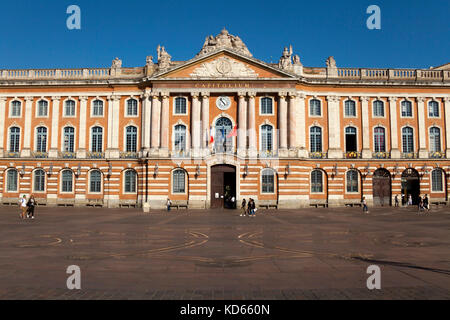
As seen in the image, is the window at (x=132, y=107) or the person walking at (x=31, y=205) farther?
the window at (x=132, y=107)

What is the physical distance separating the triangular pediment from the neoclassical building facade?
12cm

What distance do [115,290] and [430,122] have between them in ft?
163

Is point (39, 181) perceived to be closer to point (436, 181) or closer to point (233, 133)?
point (233, 133)

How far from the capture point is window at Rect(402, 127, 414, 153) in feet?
160

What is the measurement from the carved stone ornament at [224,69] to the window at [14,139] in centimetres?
2397

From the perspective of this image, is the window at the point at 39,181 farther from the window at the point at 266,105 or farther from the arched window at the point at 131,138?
the window at the point at 266,105

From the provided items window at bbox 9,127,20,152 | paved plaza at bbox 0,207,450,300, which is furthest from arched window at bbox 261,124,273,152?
window at bbox 9,127,20,152

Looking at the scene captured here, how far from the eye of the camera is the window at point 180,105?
154ft

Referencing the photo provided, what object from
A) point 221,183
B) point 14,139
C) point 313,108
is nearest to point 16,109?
point 14,139

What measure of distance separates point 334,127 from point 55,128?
115ft

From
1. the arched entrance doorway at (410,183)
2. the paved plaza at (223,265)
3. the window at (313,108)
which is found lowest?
the paved plaza at (223,265)

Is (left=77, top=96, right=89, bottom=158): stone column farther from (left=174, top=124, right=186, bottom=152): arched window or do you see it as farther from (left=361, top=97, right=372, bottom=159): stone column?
(left=361, top=97, right=372, bottom=159): stone column

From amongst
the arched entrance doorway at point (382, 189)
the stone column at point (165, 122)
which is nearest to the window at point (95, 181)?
the stone column at point (165, 122)
